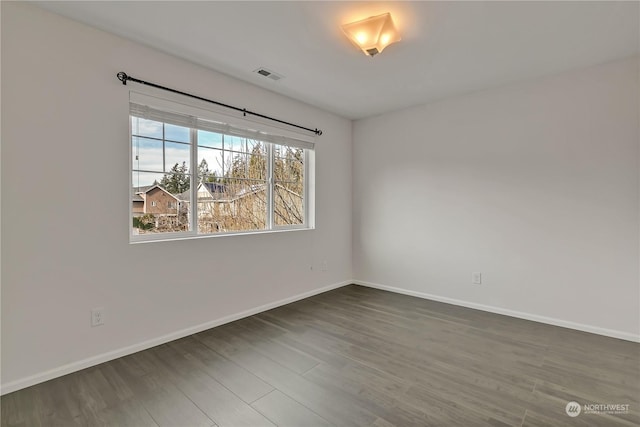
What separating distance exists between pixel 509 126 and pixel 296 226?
8.91 ft

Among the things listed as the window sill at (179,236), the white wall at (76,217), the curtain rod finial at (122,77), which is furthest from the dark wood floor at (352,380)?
the curtain rod finial at (122,77)

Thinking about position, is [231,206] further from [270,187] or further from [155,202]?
[155,202]

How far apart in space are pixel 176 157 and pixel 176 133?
0.22 metres

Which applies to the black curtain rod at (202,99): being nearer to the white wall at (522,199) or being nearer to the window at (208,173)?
the window at (208,173)

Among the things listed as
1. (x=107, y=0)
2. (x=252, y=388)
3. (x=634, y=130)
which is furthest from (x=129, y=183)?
(x=634, y=130)

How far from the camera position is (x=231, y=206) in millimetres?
3369

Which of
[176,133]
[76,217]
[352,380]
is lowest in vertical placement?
[352,380]

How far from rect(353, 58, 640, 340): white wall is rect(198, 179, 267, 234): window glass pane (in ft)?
5.78

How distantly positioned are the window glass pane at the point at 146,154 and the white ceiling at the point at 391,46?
788mm

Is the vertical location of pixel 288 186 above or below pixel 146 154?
below

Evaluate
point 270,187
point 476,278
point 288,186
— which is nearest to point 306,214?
point 288,186

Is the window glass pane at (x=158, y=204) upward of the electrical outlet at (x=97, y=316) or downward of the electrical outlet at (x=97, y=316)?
upward

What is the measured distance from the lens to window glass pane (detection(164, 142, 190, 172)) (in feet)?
9.28

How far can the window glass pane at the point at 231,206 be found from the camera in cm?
312
